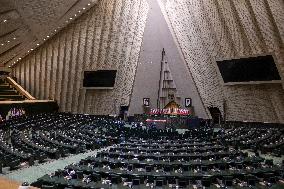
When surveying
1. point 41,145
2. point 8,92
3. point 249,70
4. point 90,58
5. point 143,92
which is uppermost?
point 90,58

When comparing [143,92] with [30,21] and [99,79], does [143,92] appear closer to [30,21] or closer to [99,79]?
[99,79]

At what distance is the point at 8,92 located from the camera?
4034cm

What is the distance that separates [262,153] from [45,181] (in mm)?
13439

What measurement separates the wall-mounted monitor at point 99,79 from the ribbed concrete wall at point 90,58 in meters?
0.63

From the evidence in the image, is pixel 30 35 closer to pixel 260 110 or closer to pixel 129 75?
pixel 129 75

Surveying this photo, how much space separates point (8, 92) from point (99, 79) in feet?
43.9

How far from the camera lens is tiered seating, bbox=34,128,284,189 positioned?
33.2 ft

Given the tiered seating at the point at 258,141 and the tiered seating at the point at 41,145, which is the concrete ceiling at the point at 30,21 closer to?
the tiered seating at the point at 41,145

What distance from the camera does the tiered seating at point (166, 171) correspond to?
10.1m

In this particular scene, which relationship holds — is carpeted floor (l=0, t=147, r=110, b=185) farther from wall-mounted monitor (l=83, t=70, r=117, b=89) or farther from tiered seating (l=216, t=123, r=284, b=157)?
wall-mounted monitor (l=83, t=70, r=117, b=89)

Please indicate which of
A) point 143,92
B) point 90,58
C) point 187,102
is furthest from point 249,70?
point 90,58

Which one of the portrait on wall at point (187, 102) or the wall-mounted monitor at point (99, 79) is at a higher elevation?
the wall-mounted monitor at point (99, 79)

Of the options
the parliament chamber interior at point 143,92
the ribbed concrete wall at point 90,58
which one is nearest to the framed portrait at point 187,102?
Answer: the parliament chamber interior at point 143,92

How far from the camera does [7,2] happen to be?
2459 cm
